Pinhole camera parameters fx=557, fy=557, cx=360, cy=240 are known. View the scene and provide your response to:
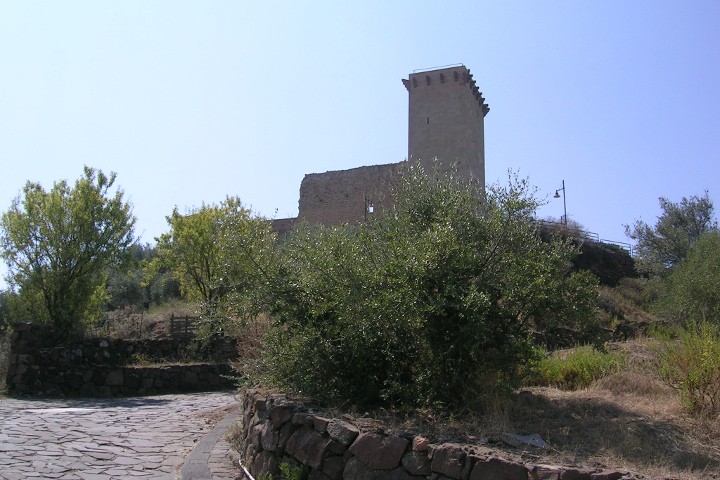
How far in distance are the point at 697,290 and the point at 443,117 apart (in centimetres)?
1758

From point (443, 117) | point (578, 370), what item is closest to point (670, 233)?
point (443, 117)

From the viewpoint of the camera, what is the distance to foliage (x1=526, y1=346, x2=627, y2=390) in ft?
22.1

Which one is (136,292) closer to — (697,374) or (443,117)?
(443,117)

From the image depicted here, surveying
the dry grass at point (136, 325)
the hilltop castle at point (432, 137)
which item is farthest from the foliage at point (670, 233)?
the dry grass at point (136, 325)

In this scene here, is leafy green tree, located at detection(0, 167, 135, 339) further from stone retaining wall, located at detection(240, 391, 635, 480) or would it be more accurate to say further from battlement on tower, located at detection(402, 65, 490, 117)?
battlement on tower, located at detection(402, 65, 490, 117)

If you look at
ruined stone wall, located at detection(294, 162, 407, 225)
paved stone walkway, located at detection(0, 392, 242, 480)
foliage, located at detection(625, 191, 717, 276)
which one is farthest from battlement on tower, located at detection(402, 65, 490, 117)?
paved stone walkway, located at detection(0, 392, 242, 480)

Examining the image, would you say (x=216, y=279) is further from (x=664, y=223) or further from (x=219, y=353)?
(x=664, y=223)

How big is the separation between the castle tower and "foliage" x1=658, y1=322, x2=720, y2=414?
24.9 m

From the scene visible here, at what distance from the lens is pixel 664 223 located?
30.7m

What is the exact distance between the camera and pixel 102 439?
7828 millimetres

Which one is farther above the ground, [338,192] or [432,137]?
[432,137]

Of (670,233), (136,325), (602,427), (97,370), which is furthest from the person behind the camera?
(670,233)

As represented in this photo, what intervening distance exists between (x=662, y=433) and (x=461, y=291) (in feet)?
6.60

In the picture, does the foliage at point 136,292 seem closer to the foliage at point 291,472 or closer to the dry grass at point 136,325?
the dry grass at point 136,325
